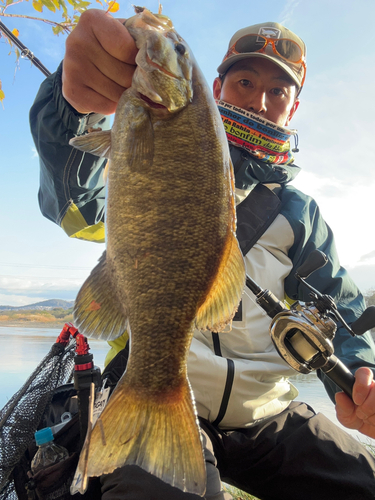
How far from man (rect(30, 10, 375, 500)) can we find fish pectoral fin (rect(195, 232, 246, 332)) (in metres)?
0.81

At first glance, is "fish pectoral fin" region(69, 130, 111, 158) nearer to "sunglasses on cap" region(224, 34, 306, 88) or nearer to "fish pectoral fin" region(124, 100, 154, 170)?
"fish pectoral fin" region(124, 100, 154, 170)

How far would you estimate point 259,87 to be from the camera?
2689 millimetres

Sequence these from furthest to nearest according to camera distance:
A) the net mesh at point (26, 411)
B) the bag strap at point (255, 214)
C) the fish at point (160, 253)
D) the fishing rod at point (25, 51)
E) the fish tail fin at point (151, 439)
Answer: the fishing rod at point (25, 51), the bag strap at point (255, 214), the net mesh at point (26, 411), the fish at point (160, 253), the fish tail fin at point (151, 439)

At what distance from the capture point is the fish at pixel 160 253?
104 cm

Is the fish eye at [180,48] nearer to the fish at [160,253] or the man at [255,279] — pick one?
the fish at [160,253]

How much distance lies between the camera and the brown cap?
267 cm

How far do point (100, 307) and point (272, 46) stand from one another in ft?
9.02

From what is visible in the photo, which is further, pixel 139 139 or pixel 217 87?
pixel 217 87

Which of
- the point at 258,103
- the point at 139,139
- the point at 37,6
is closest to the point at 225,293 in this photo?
the point at 139,139

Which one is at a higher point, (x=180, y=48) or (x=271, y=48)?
(x=271, y=48)

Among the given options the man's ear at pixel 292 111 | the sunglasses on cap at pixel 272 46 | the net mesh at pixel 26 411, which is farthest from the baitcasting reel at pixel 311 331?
the sunglasses on cap at pixel 272 46

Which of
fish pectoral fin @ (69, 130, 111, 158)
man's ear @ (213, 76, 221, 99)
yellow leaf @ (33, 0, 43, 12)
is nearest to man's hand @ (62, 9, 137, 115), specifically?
fish pectoral fin @ (69, 130, 111, 158)

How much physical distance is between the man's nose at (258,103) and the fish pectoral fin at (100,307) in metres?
2.13

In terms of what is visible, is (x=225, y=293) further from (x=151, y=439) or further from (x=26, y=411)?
(x=26, y=411)
